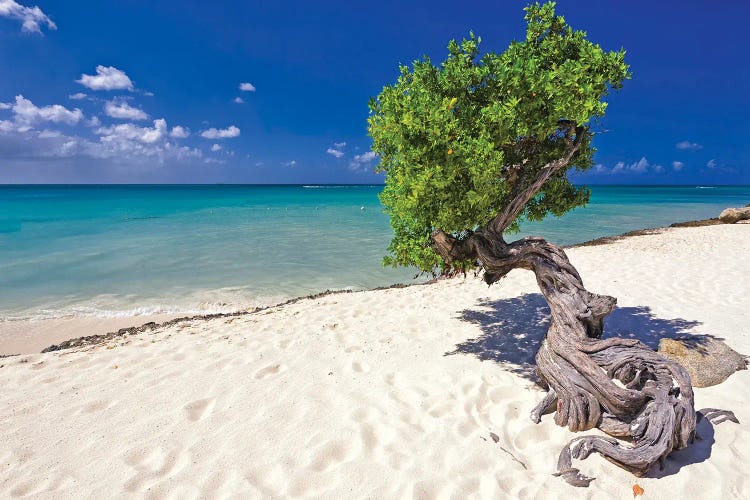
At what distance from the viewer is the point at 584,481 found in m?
3.60

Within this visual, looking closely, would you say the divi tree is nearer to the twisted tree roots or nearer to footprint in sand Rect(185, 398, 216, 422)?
the twisted tree roots

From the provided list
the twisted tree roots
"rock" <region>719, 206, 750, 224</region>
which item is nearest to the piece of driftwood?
the twisted tree roots

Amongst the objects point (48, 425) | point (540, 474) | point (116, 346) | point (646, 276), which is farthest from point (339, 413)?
point (646, 276)

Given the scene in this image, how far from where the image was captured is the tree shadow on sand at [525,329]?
6.35m

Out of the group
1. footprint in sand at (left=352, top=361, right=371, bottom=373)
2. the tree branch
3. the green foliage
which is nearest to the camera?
the green foliage

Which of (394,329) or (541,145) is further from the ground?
(541,145)

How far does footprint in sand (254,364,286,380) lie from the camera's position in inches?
230

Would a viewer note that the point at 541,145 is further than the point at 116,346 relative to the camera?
No

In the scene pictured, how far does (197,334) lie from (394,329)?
405 cm

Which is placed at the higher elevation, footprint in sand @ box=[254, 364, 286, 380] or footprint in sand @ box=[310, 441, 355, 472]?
footprint in sand @ box=[310, 441, 355, 472]

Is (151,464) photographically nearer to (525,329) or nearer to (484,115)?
(484,115)

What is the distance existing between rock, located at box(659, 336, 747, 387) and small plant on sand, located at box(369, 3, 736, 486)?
1.15 meters

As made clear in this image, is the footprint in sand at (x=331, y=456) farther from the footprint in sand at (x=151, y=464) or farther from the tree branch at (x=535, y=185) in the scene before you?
the tree branch at (x=535, y=185)

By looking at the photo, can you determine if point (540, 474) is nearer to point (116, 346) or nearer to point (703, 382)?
point (703, 382)
